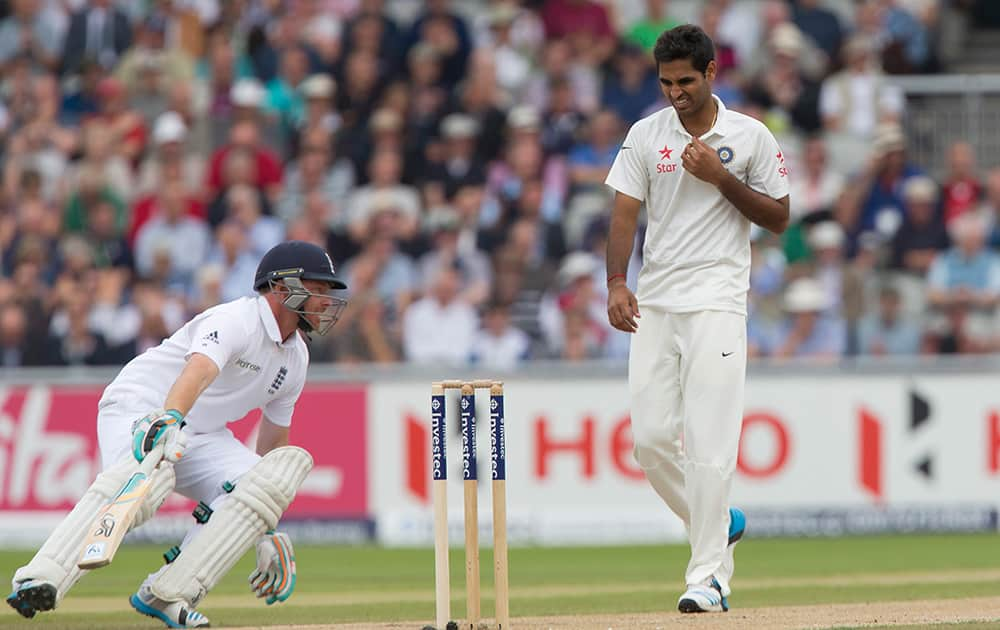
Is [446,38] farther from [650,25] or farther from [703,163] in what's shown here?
[703,163]

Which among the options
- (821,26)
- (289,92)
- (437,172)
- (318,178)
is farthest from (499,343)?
(821,26)

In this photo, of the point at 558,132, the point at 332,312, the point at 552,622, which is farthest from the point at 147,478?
the point at 558,132

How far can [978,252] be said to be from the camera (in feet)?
48.4

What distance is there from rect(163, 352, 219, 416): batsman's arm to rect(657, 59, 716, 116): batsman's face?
2.25 metres

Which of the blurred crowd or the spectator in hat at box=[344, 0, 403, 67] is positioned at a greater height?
the spectator in hat at box=[344, 0, 403, 67]

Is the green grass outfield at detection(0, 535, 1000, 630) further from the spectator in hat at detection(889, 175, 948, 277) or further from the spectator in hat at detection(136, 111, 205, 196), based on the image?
the spectator in hat at detection(136, 111, 205, 196)

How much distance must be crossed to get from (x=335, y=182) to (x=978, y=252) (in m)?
5.71

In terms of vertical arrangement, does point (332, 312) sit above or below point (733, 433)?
above

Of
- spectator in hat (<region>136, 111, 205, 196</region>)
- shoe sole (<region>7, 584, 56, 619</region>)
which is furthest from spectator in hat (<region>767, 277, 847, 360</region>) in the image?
shoe sole (<region>7, 584, 56, 619</region>)

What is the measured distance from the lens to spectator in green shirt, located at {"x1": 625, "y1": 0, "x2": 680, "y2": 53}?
57.5 feet

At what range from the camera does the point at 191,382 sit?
733 cm

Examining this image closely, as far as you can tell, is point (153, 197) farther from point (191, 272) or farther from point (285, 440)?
point (285, 440)

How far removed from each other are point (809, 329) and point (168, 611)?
7.76 metres

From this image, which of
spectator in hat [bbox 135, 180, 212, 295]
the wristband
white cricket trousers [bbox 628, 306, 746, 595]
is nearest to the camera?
white cricket trousers [bbox 628, 306, 746, 595]
